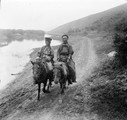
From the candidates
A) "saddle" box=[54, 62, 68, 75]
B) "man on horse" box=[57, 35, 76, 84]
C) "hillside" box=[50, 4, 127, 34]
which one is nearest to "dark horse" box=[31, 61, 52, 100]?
"saddle" box=[54, 62, 68, 75]

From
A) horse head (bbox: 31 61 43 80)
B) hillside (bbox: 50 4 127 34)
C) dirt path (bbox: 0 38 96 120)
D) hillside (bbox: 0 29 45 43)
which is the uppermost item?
hillside (bbox: 50 4 127 34)

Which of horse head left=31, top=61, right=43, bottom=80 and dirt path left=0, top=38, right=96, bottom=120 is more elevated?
horse head left=31, top=61, right=43, bottom=80

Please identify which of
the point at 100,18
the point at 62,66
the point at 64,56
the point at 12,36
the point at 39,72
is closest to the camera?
the point at 39,72

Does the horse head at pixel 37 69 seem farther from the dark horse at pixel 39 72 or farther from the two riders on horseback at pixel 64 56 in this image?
the two riders on horseback at pixel 64 56

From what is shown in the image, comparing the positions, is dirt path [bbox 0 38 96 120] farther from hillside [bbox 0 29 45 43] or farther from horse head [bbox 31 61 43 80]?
hillside [bbox 0 29 45 43]

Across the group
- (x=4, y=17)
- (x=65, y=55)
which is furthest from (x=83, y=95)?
(x=4, y=17)

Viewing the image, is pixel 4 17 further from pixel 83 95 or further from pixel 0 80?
pixel 83 95

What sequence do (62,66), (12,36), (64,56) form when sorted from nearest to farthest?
(62,66) → (64,56) → (12,36)

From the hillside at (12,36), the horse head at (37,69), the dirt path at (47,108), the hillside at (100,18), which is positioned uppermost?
the hillside at (100,18)

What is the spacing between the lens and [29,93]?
1280 cm

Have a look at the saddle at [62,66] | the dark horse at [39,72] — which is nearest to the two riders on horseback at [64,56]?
the saddle at [62,66]

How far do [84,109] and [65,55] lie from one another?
11.2ft

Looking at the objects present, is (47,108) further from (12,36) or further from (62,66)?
(12,36)

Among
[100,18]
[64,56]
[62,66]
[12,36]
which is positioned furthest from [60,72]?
[100,18]
